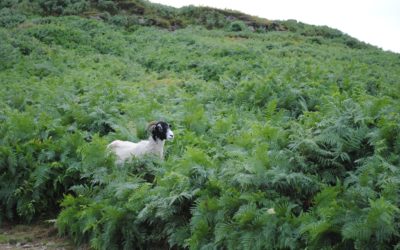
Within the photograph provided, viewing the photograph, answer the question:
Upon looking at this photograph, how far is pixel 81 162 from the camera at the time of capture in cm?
955

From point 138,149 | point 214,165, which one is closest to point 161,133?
point 138,149

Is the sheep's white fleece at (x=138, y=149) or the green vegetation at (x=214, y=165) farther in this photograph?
the sheep's white fleece at (x=138, y=149)

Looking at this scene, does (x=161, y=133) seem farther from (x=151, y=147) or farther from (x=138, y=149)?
(x=138, y=149)

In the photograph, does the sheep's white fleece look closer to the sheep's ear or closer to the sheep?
the sheep

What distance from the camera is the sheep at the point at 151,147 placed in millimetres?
9664

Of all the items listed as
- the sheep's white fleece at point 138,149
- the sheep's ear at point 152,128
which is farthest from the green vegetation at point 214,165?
the sheep's ear at point 152,128

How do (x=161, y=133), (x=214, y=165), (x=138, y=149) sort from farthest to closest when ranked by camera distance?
(x=138, y=149), (x=161, y=133), (x=214, y=165)

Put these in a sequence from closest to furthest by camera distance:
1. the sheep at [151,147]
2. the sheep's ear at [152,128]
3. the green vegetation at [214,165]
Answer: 1. the green vegetation at [214,165]
2. the sheep at [151,147]
3. the sheep's ear at [152,128]

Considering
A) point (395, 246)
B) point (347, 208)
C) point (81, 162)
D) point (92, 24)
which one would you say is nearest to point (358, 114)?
point (347, 208)

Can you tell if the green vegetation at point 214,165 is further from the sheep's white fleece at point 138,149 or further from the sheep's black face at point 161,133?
the sheep's black face at point 161,133

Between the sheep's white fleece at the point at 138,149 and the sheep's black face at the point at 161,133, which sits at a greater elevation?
the sheep's black face at the point at 161,133

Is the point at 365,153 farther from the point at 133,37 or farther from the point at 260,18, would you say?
the point at 260,18

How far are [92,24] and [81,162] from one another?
2777cm

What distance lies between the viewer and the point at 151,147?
9742mm
